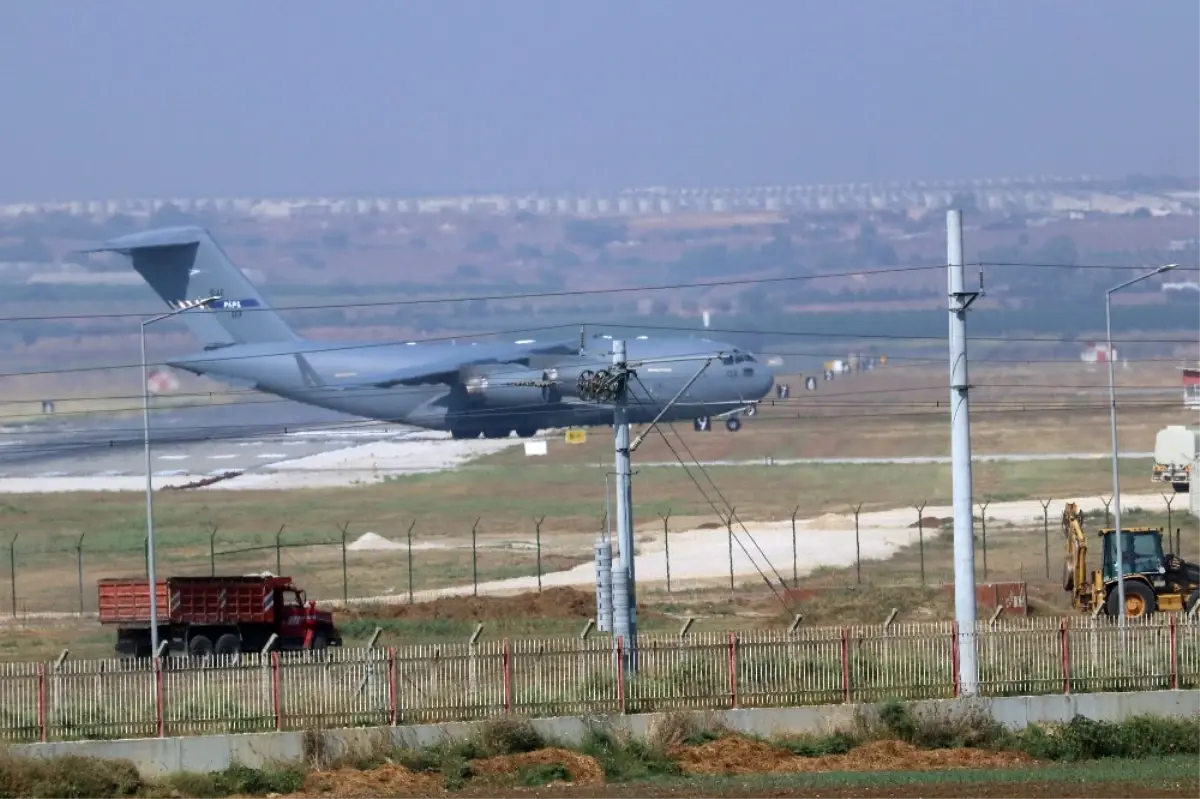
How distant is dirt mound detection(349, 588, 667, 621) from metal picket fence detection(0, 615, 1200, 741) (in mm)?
12518

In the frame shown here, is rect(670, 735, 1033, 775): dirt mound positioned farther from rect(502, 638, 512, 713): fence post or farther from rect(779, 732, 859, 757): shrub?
rect(502, 638, 512, 713): fence post

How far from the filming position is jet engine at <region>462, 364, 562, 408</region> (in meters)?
75.8

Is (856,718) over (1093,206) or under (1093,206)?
under

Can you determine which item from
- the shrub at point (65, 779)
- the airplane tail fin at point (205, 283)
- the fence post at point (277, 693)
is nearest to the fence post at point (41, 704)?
the shrub at point (65, 779)

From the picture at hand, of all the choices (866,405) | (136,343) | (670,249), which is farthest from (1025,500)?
(670,249)

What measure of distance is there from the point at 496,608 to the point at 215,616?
642cm

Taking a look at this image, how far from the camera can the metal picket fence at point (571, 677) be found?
82.0ft

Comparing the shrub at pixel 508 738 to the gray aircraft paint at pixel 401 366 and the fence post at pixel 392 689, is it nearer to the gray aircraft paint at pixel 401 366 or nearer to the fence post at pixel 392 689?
the fence post at pixel 392 689

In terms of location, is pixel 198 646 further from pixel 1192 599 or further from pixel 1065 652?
pixel 1192 599

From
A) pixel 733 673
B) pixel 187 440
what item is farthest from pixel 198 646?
pixel 187 440

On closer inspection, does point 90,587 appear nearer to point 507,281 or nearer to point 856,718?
point 856,718

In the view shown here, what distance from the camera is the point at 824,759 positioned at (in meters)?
24.6

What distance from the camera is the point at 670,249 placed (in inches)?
7239

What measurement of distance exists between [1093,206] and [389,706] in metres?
173
